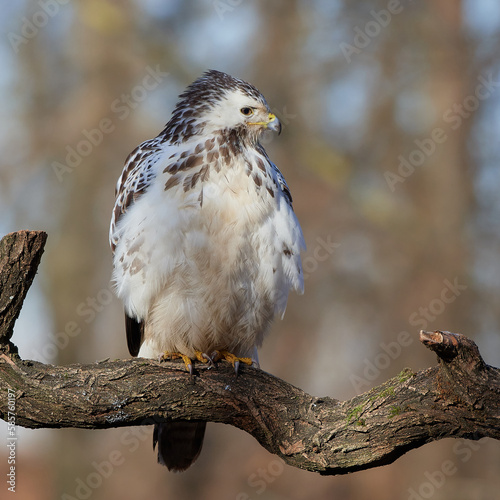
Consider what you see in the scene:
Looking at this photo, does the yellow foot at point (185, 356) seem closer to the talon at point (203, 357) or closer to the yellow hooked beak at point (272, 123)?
the talon at point (203, 357)

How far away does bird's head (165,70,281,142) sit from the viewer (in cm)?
452

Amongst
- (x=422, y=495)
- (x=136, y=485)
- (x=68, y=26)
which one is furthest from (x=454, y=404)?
(x=68, y=26)

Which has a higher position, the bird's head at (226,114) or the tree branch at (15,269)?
the bird's head at (226,114)

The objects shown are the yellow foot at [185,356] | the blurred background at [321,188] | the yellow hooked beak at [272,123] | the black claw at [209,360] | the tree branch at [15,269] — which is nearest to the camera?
the tree branch at [15,269]

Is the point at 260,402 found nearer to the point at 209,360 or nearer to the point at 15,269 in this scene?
the point at 209,360

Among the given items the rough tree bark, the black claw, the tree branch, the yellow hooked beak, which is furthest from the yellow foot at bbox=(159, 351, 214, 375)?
the yellow hooked beak

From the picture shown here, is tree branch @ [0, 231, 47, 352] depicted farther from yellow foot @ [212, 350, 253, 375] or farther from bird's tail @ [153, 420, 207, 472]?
bird's tail @ [153, 420, 207, 472]

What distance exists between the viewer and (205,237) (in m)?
4.24

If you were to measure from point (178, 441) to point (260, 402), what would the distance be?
124cm

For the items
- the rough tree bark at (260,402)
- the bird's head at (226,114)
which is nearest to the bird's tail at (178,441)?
the rough tree bark at (260,402)

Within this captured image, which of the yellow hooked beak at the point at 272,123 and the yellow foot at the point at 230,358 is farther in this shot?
the yellow hooked beak at the point at 272,123

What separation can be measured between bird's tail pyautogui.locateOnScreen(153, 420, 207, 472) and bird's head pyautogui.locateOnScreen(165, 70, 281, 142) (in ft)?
6.26

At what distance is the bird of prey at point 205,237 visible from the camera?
13.9ft

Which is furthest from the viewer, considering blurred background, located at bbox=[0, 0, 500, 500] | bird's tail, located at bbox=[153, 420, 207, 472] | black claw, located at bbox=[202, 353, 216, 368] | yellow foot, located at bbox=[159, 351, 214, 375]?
blurred background, located at bbox=[0, 0, 500, 500]
